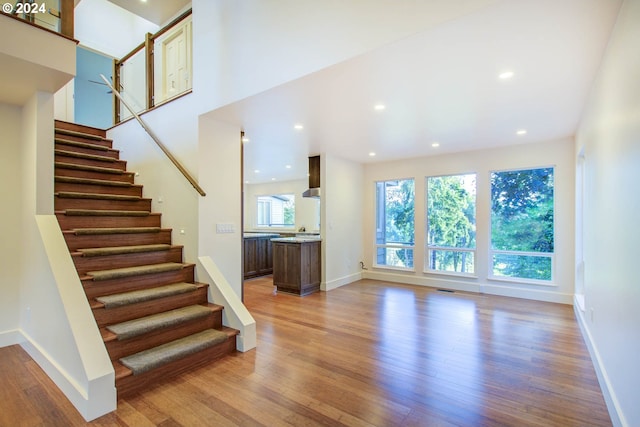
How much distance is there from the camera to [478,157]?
225 inches

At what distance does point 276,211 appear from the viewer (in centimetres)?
1010

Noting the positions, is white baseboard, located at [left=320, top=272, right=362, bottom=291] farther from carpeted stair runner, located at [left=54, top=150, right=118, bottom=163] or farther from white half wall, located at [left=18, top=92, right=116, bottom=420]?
carpeted stair runner, located at [left=54, top=150, right=118, bottom=163]

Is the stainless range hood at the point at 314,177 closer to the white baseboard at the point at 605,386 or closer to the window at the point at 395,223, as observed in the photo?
the window at the point at 395,223

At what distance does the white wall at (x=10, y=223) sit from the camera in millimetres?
3395

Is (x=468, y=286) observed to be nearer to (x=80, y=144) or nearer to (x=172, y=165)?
(x=172, y=165)

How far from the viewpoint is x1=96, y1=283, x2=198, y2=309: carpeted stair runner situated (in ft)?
9.16

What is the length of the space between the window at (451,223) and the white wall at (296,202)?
354cm

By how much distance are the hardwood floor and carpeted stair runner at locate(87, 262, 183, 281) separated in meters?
0.91

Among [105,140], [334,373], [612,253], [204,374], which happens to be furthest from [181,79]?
[612,253]

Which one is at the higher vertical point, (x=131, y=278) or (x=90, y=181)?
(x=90, y=181)

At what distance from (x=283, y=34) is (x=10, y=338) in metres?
4.38

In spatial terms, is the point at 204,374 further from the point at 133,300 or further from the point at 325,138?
the point at 325,138

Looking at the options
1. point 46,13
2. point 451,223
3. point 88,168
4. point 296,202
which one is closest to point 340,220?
point 451,223

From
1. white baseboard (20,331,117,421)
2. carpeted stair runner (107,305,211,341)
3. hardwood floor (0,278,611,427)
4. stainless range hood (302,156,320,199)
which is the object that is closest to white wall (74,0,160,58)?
stainless range hood (302,156,320,199)
